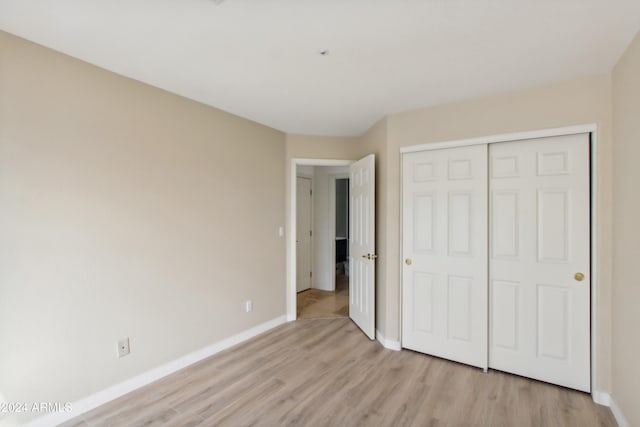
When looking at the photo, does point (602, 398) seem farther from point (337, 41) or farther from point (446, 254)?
point (337, 41)

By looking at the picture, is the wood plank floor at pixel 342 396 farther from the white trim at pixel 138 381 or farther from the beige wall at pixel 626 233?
the beige wall at pixel 626 233

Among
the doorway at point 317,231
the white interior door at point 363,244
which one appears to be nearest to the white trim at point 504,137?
the white interior door at point 363,244

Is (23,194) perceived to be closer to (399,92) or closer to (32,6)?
(32,6)

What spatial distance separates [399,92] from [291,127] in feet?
4.65

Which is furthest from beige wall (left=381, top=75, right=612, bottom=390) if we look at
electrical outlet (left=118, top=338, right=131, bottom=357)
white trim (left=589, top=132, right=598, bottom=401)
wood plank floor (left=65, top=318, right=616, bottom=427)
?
electrical outlet (left=118, top=338, right=131, bottom=357)

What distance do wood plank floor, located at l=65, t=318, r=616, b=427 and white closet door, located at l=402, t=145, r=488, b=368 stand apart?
0.76ft

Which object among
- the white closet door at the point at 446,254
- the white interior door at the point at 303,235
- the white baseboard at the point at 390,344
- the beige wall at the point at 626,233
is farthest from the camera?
the white interior door at the point at 303,235

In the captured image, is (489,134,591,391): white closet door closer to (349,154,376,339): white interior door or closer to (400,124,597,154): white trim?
(400,124,597,154): white trim

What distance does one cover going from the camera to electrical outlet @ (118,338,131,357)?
219cm

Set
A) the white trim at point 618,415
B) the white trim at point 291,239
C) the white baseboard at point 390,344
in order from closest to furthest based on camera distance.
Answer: the white trim at point 618,415
the white baseboard at point 390,344
the white trim at point 291,239

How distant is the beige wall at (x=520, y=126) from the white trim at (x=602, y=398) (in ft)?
0.12

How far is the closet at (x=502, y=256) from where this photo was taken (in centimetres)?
224

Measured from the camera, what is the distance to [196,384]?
2.36 m

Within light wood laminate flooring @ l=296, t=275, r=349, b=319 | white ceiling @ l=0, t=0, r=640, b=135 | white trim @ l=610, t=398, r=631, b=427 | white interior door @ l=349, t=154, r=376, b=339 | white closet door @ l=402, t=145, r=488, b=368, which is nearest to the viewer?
white ceiling @ l=0, t=0, r=640, b=135
